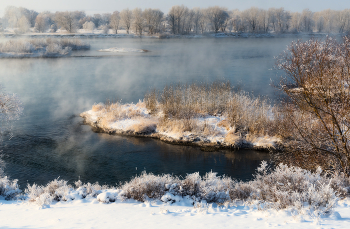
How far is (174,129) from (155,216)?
950 cm

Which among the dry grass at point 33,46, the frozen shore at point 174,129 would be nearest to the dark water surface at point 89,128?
the frozen shore at point 174,129

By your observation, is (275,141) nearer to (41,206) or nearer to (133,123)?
(133,123)

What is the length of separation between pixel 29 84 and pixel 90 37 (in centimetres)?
5612

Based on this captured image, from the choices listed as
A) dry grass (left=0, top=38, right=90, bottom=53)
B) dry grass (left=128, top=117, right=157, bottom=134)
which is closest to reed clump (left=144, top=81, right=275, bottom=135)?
dry grass (left=128, top=117, right=157, bottom=134)

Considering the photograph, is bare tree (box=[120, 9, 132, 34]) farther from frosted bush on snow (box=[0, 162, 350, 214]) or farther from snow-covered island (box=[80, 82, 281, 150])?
frosted bush on snow (box=[0, 162, 350, 214])

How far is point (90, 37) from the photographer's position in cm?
8125

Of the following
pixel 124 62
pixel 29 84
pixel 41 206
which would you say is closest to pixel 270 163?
pixel 41 206

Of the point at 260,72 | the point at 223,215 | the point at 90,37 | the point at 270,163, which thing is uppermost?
the point at 90,37

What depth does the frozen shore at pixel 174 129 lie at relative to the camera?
48.1ft

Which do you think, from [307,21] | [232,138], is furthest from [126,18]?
[232,138]

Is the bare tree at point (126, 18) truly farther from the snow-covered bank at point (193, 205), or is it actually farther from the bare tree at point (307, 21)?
the snow-covered bank at point (193, 205)

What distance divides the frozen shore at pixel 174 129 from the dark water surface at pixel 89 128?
60 centimetres

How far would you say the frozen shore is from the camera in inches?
577

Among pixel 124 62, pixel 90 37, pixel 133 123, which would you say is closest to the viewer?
pixel 133 123
